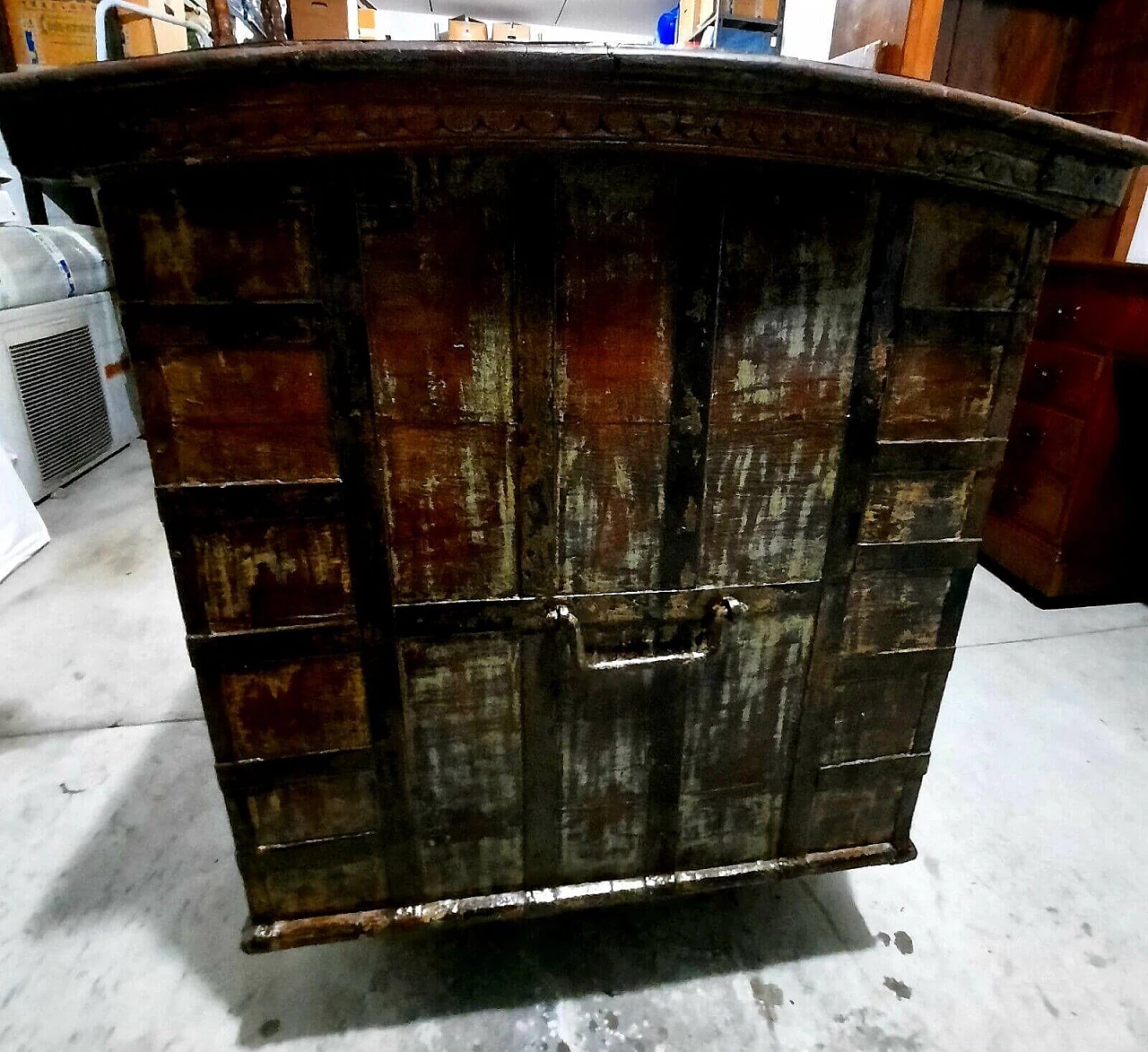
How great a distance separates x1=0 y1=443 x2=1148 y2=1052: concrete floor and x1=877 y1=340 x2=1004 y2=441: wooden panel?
887 mm

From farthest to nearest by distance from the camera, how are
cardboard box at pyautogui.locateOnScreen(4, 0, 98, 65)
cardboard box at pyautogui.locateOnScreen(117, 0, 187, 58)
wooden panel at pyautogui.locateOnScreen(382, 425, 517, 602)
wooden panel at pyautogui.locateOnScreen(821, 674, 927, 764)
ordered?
cardboard box at pyautogui.locateOnScreen(4, 0, 98, 65) < cardboard box at pyautogui.locateOnScreen(117, 0, 187, 58) < wooden panel at pyautogui.locateOnScreen(821, 674, 927, 764) < wooden panel at pyautogui.locateOnScreen(382, 425, 517, 602)

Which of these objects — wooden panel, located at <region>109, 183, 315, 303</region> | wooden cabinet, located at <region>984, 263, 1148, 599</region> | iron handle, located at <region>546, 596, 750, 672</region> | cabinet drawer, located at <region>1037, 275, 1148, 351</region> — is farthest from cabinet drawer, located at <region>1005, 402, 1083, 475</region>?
wooden panel, located at <region>109, 183, 315, 303</region>

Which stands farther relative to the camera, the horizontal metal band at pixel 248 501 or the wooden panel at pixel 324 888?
the wooden panel at pixel 324 888

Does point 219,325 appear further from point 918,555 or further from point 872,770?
point 872,770

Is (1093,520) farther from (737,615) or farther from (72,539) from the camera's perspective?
(72,539)

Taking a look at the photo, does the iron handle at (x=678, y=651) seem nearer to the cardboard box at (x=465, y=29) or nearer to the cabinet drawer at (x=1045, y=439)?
the cabinet drawer at (x=1045, y=439)

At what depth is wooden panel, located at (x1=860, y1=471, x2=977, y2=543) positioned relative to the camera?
96 centimetres

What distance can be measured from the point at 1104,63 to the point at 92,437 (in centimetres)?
431

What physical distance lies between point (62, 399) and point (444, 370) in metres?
3.08

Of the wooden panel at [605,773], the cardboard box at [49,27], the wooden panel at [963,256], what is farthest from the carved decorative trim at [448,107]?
the cardboard box at [49,27]

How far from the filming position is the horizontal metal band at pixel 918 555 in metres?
0.98

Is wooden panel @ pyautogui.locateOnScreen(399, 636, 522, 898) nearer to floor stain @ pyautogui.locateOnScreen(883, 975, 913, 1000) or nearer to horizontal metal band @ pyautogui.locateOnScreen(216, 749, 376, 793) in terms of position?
horizontal metal band @ pyautogui.locateOnScreen(216, 749, 376, 793)

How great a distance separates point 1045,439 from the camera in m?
2.38

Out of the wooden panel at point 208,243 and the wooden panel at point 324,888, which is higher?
the wooden panel at point 208,243
